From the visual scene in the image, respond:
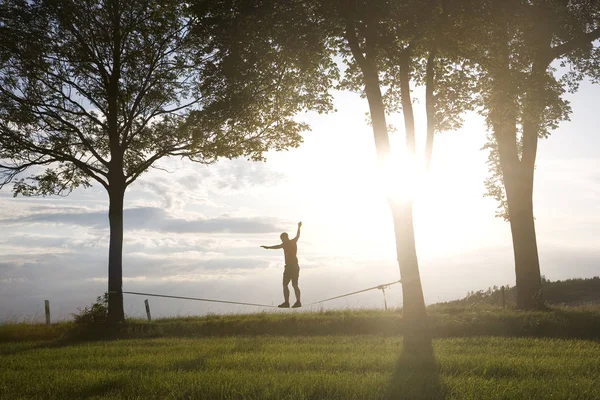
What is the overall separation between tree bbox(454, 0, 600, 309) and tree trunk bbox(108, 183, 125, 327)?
15.1 meters

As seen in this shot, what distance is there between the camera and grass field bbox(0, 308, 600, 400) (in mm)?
8211

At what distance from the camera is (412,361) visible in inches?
421

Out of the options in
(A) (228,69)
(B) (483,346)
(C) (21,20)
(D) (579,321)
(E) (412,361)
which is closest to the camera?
(E) (412,361)

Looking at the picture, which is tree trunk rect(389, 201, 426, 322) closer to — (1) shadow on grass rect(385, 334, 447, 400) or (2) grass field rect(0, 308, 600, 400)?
(2) grass field rect(0, 308, 600, 400)

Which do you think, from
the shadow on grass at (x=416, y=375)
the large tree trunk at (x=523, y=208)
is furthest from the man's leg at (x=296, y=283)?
the large tree trunk at (x=523, y=208)

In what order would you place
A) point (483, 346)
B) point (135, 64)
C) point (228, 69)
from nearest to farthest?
point (483, 346) → point (228, 69) → point (135, 64)

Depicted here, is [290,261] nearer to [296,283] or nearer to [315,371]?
[296,283]

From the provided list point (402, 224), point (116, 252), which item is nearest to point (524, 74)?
point (402, 224)

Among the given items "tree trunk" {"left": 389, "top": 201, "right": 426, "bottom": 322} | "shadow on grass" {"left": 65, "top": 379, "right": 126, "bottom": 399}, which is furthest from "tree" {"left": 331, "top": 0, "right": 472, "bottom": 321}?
"shadow on grass" {"left": 65, "top": 379, "right": 126, "bottom": 399}

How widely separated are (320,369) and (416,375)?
1.83 m

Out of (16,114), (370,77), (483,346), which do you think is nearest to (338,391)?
(483,346)

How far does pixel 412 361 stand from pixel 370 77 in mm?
9140

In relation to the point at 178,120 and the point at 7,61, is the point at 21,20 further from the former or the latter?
the point at 178,120

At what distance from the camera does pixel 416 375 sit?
927 centimetres
